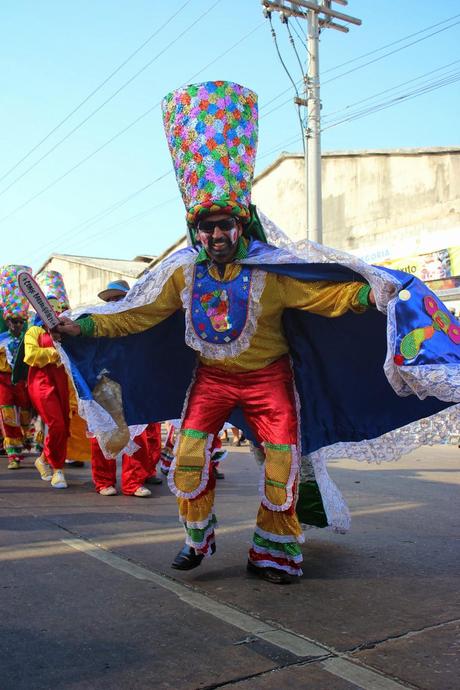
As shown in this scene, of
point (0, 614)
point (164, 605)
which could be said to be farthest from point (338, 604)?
point (0, 614)

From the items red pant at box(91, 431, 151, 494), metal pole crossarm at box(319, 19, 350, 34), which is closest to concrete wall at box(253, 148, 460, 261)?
metal pole crossarm at box(319, 19, 350, 34)

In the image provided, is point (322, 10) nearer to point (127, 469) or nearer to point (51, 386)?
point (51, 386)

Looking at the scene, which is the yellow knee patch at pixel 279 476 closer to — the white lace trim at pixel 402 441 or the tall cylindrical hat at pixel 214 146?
the white lace trim at pixel 402 441

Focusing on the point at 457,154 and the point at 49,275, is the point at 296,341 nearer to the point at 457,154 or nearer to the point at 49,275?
the point at 49,275

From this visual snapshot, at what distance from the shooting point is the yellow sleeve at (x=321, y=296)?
145 inches

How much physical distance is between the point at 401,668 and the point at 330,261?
2006mm

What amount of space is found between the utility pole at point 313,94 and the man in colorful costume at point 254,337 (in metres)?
9.70

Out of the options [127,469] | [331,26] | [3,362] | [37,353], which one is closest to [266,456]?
[127,469]

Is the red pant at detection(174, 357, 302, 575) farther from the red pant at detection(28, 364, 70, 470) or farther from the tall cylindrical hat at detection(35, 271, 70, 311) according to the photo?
the tall cylindrical hat at detection(35, 271, 70, 311)

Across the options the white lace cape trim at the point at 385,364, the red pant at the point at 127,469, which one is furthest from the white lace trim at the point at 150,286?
the red pant at the point at 127,469

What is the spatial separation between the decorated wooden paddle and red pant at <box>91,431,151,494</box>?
2654mm

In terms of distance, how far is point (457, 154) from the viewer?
16.8 meters

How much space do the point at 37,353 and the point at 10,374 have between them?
2036 millimetres

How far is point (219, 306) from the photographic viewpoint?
153 inches
